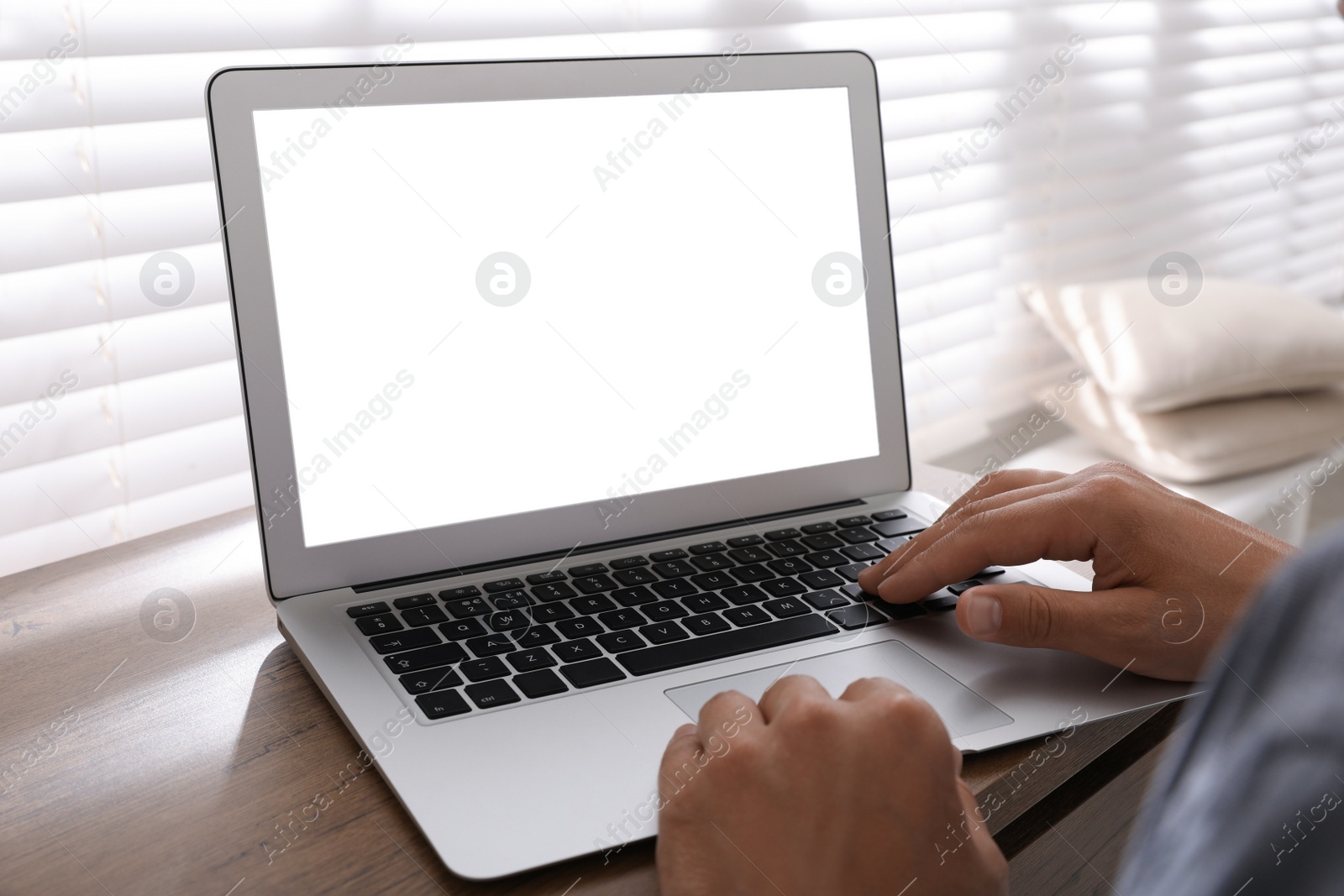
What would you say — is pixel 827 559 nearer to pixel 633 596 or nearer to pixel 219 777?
pixel 633 596

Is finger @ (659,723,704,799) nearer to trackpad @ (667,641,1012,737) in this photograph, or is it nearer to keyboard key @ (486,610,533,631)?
trackpad @ (667,641,1012,737)

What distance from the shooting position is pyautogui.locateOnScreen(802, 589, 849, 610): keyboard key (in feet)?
1.97

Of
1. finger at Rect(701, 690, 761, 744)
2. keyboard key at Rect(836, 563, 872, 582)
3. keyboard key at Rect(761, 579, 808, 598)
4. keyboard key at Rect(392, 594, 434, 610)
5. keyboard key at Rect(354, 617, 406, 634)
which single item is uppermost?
finger at Rect(701, 690, 761, 744)

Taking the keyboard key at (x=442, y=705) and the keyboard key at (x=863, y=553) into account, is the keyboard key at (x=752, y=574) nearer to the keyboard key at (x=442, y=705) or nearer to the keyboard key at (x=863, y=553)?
the keyboard key at (x=863, y=553)

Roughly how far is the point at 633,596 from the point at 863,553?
0.58ft

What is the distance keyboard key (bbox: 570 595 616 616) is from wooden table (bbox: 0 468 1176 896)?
0.15 meters

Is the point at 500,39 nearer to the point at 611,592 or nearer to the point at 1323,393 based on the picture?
the point at 611,592

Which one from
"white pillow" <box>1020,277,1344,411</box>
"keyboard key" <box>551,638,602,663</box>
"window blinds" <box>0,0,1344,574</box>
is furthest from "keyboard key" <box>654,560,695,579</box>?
"white pillow" <box>1020,277,1344,411</box>

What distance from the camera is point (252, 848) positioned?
41 cm

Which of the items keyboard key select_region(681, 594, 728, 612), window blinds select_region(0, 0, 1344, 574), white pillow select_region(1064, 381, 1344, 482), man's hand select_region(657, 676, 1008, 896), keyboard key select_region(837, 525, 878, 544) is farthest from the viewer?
white pillow select_region(1064, 381, 1344, 482)

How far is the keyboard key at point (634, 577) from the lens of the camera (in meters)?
0.62

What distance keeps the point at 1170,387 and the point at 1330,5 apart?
4.86 feet

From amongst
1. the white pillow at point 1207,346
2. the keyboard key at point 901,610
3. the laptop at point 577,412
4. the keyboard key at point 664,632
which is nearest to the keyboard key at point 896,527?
the laptop at point 577,412

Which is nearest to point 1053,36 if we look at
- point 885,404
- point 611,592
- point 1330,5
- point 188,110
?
point 1330,5
